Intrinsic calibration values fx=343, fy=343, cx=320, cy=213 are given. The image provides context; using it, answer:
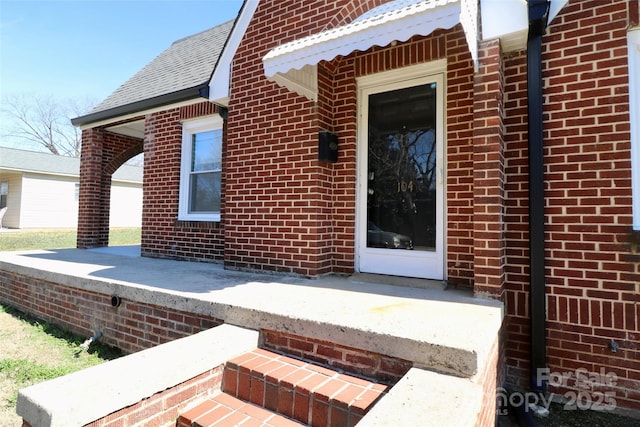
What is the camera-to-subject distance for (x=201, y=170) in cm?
629

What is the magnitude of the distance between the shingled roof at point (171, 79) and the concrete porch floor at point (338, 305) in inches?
117

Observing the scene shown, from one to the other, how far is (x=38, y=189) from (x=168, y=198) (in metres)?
20.7

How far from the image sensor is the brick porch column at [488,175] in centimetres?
303

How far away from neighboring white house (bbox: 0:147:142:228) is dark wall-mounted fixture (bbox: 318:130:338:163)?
20.3 meters

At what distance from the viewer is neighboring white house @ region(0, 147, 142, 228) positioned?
20688 mm

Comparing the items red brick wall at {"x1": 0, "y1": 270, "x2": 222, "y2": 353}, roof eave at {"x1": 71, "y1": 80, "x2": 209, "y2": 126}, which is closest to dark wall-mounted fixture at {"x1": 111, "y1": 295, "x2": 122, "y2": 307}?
red brick wall at {"x1": 0, "y1": 270, "x2": 222, "y2": 353}

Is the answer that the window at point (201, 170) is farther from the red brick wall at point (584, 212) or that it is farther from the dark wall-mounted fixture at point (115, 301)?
the red brick wall at point (584, 212)

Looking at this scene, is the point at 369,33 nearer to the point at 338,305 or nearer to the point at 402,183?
the point at 402,183

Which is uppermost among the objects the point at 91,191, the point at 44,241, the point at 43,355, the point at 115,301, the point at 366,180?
the point at 91,191

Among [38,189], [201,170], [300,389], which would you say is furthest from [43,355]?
[38,189]

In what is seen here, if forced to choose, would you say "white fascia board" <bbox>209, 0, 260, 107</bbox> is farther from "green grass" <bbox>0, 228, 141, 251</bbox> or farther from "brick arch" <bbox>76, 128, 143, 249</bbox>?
"green grass" <bbox>0, 228, 141, 251</bbox>

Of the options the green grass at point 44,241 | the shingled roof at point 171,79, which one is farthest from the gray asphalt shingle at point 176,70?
the green grass at point 44,241

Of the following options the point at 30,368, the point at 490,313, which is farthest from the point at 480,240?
the point at 30,368

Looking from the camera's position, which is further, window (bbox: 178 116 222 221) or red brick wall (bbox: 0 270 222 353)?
window (bbox: 178 116 222 221)
